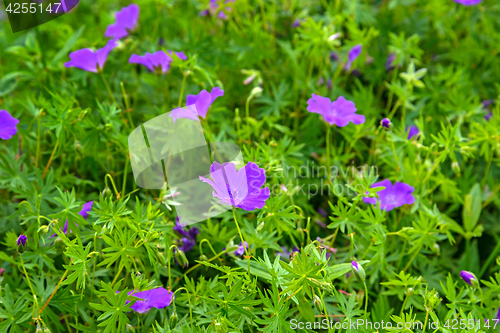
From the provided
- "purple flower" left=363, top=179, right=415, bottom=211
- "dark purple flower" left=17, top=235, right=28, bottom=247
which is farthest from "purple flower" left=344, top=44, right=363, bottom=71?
"dark purple flower" left=17, top=235, right=28, bottom=247

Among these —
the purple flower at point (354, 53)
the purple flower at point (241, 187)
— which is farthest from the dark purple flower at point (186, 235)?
the purple flower at point (354, 53)

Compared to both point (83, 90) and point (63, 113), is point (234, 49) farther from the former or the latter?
point (63, 113)

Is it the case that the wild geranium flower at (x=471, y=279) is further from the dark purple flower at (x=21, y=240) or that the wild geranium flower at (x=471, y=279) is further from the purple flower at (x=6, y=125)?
the purple flower at (x=6, y=125)

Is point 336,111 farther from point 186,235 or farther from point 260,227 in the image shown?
point 186,235

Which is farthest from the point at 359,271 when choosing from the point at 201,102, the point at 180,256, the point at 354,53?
the point at 354,53

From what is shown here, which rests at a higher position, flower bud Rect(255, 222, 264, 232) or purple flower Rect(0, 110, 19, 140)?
purple flower Rect(0, 110, 19, 140)

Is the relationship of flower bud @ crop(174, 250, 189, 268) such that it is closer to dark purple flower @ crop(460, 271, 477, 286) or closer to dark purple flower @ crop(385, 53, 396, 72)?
dark purple flower @ crop(460, 271, 477, 286)

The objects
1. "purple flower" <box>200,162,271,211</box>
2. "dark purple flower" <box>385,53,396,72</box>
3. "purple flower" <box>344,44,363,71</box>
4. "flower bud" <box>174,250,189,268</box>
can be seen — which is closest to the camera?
"purple flower" <box>200,162,271,211</box>
